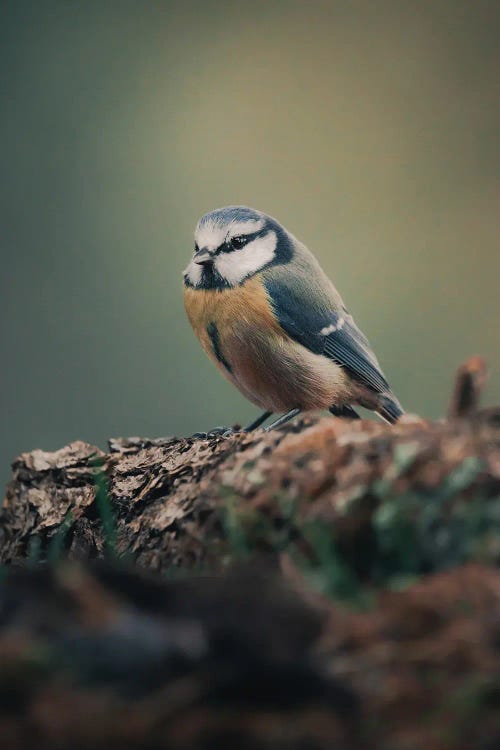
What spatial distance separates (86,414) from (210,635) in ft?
11.7

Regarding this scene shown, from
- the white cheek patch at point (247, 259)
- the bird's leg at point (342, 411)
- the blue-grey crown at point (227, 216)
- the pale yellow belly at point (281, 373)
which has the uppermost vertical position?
the blue-grey crown at point (227, 216)

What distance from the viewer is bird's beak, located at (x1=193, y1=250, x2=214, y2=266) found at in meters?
1.75

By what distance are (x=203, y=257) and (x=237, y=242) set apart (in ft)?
0.29

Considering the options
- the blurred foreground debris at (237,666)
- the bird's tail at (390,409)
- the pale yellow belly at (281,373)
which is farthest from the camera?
the bird's tail at (390,409)

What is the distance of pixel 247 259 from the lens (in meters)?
1.82

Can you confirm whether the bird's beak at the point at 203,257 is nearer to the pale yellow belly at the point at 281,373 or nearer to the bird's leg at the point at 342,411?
the pale yellow belly at the point at 281,373

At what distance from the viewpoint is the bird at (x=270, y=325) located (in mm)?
1755

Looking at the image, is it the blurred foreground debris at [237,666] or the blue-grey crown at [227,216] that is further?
the blue-grey crown at [227,216]

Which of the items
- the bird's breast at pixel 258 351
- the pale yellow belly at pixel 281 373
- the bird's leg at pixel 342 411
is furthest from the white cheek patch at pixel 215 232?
the bird's leg at pixel 342 411

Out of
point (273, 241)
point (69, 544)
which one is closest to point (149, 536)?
point (69, 544)

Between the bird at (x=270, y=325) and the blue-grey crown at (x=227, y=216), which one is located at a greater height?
the blue-grey crown at (x=227, y=216)

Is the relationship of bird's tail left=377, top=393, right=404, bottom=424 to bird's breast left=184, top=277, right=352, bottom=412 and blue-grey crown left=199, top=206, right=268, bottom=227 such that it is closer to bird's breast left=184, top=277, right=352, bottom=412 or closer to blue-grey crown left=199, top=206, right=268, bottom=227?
bird's breast left=184, top=277, right=352, bottom=412

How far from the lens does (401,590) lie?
625 mm

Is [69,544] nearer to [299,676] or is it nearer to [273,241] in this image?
[299,676]
